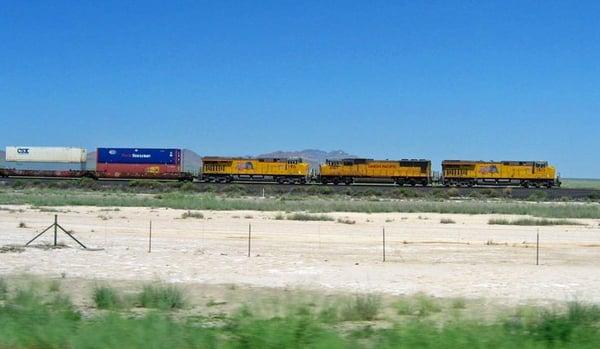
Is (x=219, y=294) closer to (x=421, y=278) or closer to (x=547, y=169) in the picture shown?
(x=421, y=278)

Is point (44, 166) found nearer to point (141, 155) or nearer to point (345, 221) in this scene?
point (141, 155)

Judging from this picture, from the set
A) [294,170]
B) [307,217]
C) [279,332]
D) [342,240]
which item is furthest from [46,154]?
[279,332]

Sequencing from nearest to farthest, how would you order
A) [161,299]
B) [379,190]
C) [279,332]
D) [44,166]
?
[279,332]
[161,299]
[379,190]
[44,166]

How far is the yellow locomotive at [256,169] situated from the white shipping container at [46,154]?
1594cm

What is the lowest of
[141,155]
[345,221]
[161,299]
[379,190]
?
[161,299]

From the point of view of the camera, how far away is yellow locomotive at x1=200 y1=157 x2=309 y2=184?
89188 millimetres

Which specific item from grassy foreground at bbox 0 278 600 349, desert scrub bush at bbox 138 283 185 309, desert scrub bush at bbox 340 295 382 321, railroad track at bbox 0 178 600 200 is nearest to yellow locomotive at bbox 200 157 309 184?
railroad track at bbox 0 178 600 200

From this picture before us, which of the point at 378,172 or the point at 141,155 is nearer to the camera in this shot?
the point at 378,172

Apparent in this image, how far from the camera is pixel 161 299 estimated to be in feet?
46.9

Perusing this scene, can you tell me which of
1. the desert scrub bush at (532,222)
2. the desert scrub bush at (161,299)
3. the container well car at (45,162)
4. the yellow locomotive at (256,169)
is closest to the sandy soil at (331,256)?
the desert scrub bush at (532,222)

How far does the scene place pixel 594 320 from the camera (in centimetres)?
1197

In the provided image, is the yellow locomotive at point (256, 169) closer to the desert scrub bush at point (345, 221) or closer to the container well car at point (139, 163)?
the container well car at point (139, 163)

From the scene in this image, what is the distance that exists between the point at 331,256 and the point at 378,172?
209ft

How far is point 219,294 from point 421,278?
18.8 ft
